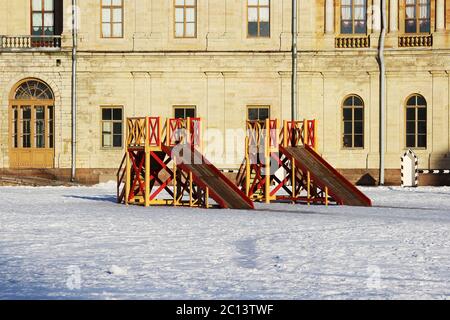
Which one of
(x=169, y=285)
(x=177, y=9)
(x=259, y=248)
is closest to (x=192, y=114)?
(x=177, y=9)

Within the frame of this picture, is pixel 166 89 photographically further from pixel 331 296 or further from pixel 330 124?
pixel 331 296

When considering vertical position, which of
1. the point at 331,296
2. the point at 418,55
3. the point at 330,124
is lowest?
the point at 331,296

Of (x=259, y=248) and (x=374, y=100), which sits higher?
(x=374, y=100)

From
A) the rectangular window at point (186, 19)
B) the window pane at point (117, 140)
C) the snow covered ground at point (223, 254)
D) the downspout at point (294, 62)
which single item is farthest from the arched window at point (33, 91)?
the snow covered ground at point (223, 254)

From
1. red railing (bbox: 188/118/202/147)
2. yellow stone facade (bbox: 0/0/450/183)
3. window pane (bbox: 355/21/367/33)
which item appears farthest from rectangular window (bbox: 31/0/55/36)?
red railing (bbox: 188/118/202/147)

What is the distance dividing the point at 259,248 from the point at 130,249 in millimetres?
1732

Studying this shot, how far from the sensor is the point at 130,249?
12.9m

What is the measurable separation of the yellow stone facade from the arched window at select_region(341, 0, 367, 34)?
7.8 inches

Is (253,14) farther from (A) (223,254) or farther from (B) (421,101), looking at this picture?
(A) (223,254)

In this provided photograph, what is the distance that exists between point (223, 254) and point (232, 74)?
24281 millimetres

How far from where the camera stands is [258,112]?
3650cm

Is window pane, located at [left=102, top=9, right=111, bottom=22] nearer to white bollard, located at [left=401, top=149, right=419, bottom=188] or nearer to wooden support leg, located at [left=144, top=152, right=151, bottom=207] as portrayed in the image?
white bollard, located at [left=401, top=149, right=419, bottom=188]
